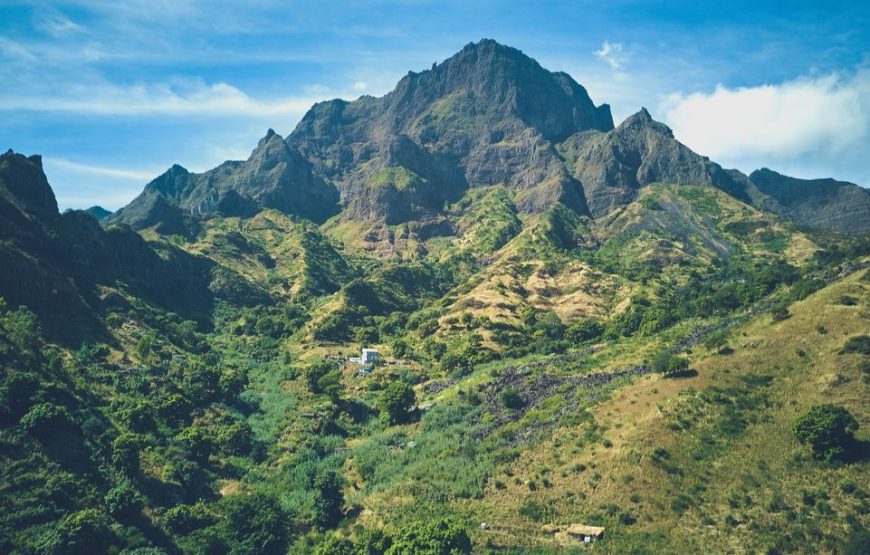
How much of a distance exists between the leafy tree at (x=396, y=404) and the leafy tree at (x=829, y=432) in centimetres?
6254

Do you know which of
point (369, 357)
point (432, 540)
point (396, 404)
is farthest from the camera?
point (369, 357)

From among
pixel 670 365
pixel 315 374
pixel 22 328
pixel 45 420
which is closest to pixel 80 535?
pixel 45 420

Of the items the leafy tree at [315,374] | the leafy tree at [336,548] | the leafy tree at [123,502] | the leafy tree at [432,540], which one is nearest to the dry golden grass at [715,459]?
the leafy tree at [432,540]

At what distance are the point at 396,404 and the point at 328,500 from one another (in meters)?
30.2

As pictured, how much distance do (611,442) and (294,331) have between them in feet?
383

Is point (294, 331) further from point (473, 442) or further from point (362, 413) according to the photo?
point (473, 442)

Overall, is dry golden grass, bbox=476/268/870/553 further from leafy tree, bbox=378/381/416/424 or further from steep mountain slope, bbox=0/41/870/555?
leafy tree, bbox=378/381/416/424

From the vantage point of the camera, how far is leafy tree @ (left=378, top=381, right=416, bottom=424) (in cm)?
10912

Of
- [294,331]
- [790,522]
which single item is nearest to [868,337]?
[790,522]

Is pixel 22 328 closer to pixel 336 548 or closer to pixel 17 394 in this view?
pixel 17 394

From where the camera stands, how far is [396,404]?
109 m

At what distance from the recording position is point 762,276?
134625mm

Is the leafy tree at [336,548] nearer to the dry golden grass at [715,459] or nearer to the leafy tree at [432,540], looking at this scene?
the leafy tree at [432,540]

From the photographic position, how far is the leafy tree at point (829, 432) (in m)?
70.1
